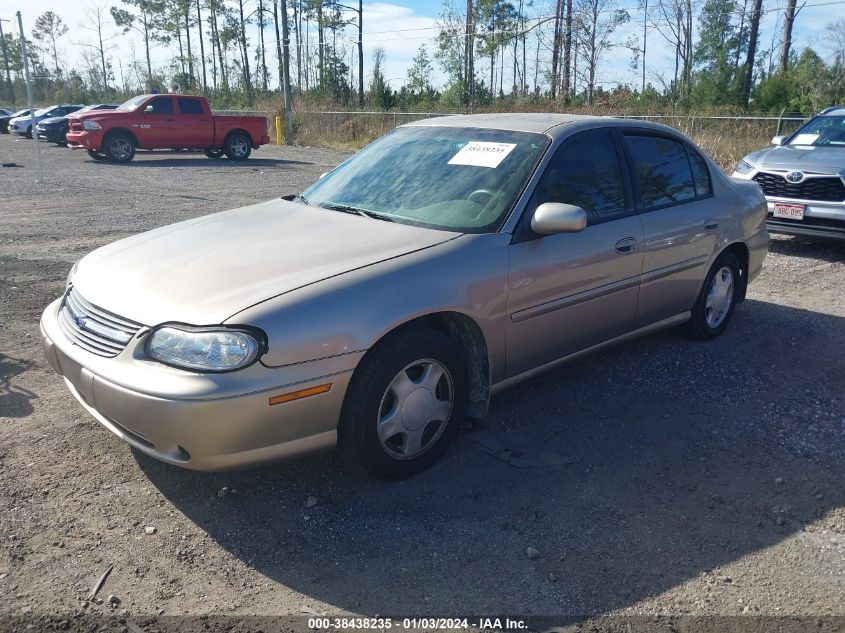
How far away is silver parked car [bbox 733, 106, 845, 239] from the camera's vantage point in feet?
26.0

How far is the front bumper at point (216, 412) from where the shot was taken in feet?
8.82

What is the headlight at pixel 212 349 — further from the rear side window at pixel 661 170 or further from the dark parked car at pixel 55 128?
the dark parked car at pixel 55 128

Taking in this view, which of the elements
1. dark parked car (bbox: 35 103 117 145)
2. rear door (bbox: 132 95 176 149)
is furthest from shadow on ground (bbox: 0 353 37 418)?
dark parked car (bbox: 35 103 117 145)

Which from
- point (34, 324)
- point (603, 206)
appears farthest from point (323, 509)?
point (34, 324)

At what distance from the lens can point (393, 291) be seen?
3.09m

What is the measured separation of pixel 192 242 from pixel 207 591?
1.77 meters

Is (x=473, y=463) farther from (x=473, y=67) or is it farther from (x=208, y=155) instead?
(x=473, y=67)

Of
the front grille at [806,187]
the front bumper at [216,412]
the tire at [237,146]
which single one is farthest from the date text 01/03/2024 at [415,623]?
the tire at [237,146]

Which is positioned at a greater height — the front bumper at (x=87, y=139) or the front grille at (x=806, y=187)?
the front bumper at (x=87, y=139)

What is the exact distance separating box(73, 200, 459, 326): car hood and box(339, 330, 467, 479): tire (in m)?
0.43

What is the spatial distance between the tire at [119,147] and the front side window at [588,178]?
60.7 feet

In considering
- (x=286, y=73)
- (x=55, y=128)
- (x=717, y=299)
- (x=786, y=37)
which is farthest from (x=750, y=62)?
(x=717, y=299)

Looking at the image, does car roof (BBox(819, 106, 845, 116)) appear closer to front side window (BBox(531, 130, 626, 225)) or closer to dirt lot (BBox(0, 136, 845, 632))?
dirt lot (BBox(0, 136, 845, 632))

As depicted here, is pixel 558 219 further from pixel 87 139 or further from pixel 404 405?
pixel 87 139
